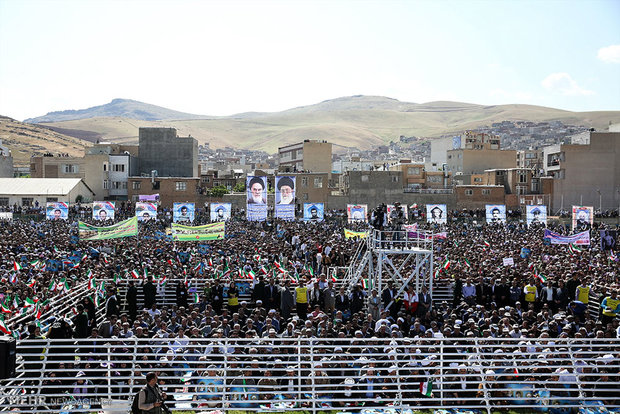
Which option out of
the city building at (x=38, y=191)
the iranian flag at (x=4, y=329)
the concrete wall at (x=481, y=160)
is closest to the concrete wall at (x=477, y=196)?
the concrete wall at (x=481, y=160)

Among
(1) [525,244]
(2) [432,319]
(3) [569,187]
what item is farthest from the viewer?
(3) [569,187]

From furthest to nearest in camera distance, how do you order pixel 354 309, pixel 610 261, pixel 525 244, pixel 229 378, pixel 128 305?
pixel 525 244 → pixel 610 261 → pixel 128 305 → pixel 354 309 → pixel 229 378

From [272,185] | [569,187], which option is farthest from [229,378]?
[569,187]

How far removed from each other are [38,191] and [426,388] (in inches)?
2669

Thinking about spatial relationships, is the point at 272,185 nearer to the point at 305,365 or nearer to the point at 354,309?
the point at 354,309

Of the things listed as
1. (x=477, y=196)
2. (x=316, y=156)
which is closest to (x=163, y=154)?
(x=316, y=156)

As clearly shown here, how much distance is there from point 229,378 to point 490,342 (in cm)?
613

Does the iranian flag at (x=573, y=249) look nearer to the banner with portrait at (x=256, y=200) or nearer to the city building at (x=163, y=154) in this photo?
the banner with portrait at (x=256, y=200)

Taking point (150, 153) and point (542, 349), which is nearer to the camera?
point (542, 349)

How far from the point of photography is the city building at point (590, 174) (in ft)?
266

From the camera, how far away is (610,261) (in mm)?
29344

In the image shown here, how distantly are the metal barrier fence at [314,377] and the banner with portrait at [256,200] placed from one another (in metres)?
22.0

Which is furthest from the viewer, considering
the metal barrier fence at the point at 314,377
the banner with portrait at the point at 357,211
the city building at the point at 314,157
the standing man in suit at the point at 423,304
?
the city building at the point at 314,157

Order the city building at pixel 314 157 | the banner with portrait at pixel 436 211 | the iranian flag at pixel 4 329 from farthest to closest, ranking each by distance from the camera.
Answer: the city building at pixel 314 157, the banner with portrait at pixel 436 211, the iranian flag at pixel 4 329
